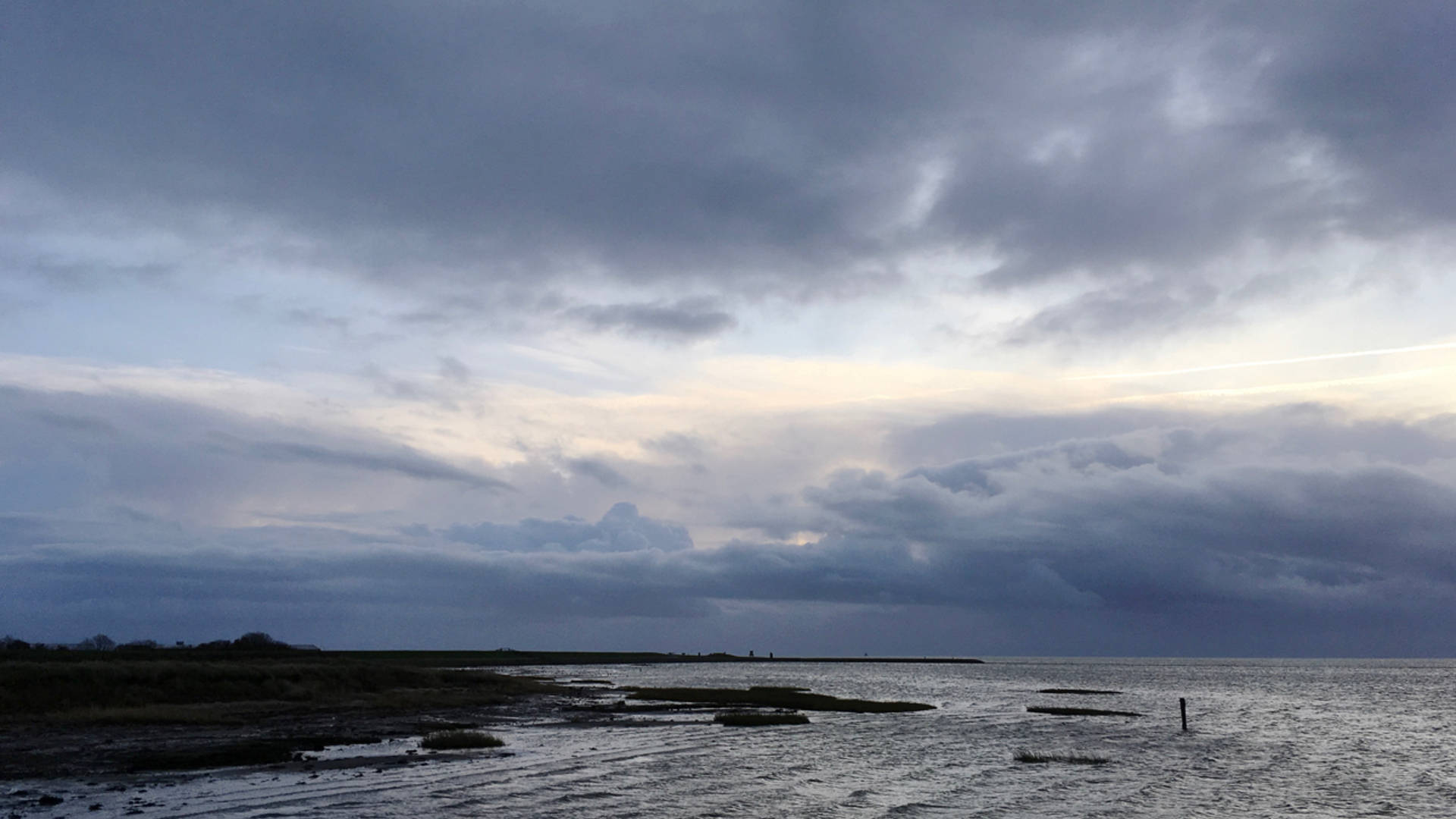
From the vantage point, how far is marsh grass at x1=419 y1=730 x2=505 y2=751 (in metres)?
49.6

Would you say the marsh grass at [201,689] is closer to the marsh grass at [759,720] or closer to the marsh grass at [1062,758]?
the marsh grass at [759,720]

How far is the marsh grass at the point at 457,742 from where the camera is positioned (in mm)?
49594

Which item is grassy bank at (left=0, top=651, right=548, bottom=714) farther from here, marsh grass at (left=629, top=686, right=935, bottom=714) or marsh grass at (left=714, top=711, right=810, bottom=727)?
marsh grass at (left=714, top=711, right=810, bottom=727)

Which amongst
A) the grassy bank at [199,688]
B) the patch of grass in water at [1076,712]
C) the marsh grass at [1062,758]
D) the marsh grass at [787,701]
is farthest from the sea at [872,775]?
the grassy bank at [199,688]

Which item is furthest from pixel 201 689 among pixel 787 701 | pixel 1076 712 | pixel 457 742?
pixel 1076 712

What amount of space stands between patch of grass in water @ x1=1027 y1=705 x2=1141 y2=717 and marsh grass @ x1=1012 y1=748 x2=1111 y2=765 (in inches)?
1322

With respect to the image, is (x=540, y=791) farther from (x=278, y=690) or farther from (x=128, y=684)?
(x=278, y=690)

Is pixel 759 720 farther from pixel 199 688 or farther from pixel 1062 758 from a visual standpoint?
pixel 199 688

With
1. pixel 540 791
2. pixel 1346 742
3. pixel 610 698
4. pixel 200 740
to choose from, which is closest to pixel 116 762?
pixel 200 740

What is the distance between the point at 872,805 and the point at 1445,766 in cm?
3725

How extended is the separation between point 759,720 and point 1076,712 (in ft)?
112

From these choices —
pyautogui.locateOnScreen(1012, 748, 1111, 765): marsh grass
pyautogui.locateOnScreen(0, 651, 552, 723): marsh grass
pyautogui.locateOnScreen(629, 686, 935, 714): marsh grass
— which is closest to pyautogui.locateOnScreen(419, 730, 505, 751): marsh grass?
pyautogui.locateOnScreen(0, 651, 552, 723): marsh grass

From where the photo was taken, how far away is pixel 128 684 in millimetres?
69688

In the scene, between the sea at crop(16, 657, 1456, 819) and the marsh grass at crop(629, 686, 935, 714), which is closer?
the sea at crop(16, 657, 1456, 819)
